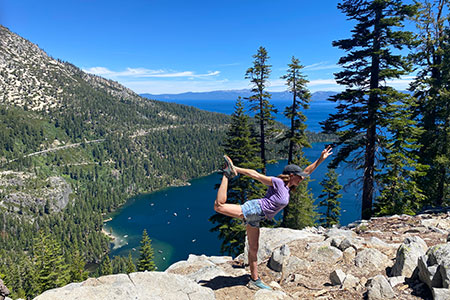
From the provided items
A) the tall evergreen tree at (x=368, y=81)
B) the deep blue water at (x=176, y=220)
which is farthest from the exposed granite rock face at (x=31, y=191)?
the tall evergreen tree at (x=368, y=81)

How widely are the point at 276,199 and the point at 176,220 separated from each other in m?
120

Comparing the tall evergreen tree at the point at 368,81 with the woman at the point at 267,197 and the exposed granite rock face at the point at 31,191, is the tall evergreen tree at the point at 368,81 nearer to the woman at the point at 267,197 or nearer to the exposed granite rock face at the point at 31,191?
the woman at the point at 267,197

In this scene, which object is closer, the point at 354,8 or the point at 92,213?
the point at 354,8

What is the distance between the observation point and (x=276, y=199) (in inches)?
208

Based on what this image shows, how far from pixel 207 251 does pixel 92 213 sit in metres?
82.4

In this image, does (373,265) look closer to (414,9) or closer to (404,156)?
(404,156)

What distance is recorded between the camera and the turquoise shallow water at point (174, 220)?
8975cm

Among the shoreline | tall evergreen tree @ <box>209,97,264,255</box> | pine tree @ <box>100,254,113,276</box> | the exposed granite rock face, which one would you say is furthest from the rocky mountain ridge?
the exposed granite rock face

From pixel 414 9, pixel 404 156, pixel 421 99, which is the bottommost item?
pixel 404 156

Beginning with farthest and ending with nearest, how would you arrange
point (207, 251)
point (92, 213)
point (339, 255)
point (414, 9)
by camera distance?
point (92, 213) < point (207, 251) < point (414, 9) < point (339, 255)

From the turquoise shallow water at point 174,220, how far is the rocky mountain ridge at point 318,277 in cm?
6243

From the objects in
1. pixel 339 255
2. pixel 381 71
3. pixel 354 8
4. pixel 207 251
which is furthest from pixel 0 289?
pixel 207 251

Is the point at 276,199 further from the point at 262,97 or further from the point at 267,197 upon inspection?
the point at 262,97

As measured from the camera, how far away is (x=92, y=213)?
139 m
